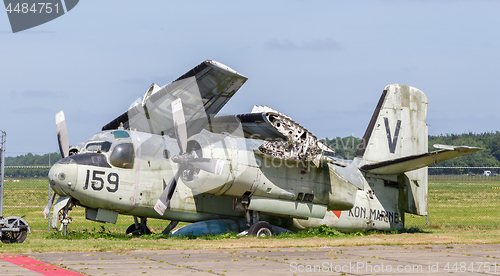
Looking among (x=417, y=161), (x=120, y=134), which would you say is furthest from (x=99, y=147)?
(x=417, y=161)

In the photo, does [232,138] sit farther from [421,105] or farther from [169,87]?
[421,105]

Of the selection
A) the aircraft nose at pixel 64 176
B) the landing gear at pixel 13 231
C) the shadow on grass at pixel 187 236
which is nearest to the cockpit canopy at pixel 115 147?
the aircraft nose at pixel 64 176

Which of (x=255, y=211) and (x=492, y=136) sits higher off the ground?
(x=492, y=136)

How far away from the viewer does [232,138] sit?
60.4 feet

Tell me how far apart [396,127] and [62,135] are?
13.5 meters

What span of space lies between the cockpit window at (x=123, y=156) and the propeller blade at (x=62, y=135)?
8.30ft

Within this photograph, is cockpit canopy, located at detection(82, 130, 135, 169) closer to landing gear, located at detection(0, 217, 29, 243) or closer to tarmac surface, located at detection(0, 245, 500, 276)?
landing gear, located at detection(0, 217, 29, 243)

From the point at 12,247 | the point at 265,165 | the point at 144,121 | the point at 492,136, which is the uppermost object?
the point at 492,136

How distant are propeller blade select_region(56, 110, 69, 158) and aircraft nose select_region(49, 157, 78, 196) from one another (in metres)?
2.36

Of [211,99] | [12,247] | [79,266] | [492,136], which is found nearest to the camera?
[79,266]

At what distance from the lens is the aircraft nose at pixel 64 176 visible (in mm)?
16531

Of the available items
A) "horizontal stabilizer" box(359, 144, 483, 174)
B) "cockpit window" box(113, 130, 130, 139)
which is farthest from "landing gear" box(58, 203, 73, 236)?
"horizontal stabilizer" box(359, 144, 483, 174)

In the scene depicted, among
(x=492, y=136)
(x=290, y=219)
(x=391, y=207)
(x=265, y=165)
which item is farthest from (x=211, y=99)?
(x=492, y=136)

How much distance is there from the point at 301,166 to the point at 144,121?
6567 millimetres
